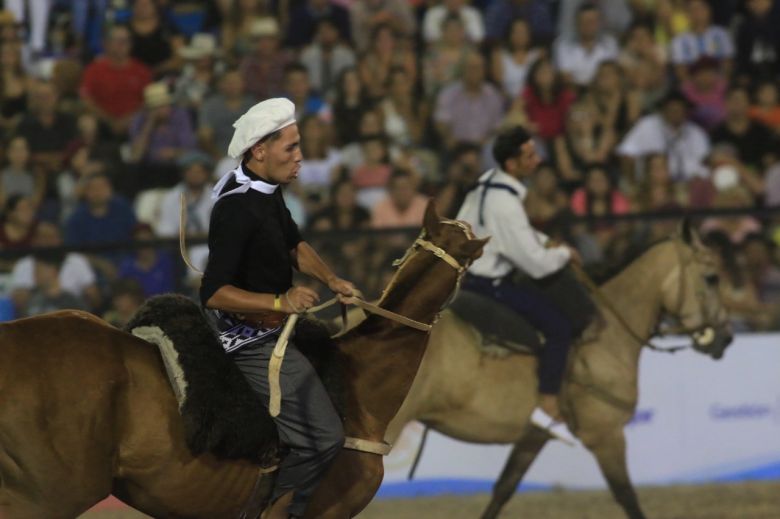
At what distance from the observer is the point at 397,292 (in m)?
6.10

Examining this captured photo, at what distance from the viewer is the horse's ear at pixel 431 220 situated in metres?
6.05

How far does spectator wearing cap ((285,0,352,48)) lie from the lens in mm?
13531

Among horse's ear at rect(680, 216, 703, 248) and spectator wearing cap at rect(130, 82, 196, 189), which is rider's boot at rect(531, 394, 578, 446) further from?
spectator wearing cap at rect(130, 82, 196, 189)

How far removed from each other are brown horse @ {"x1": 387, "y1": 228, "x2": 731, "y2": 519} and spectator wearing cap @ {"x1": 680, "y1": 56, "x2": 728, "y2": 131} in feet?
14.3

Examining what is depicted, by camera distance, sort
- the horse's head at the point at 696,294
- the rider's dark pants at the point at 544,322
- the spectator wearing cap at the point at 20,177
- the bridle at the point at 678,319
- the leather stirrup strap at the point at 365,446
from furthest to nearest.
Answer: the spectator wearing cap at the point at 20,177 < the horse's head at the point at 696,294 < the bridle at the point at 678,319 < the rider's dark pants at the point at 544,322 < the leather stirrup strap at the point at 365,446

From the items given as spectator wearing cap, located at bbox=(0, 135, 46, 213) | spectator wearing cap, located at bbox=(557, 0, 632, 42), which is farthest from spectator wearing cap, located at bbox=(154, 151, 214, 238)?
spectator wearing cap, located at bbox=(557, 0, 632, 42)

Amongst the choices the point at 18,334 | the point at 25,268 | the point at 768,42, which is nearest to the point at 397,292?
the point at 18,334

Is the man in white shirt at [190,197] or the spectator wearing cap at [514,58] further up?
the spectator wearing cap at [514,58]

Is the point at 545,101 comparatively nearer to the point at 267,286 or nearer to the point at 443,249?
the point at 443,249

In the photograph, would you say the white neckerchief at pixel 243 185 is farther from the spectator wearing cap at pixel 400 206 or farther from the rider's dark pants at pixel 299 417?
the spectator wearing cap at pixel 400 206

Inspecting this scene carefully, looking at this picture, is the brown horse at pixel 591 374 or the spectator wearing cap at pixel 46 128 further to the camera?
the spectator wearing cap at pixel 46 128

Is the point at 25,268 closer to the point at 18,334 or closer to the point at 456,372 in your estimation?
the point at 456,372

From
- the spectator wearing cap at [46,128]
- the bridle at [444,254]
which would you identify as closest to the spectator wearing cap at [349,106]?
the spectator wearing cap at [46,128]

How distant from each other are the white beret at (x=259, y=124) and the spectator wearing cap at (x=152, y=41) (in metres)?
7.41
